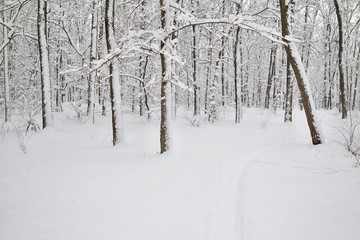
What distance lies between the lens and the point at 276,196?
4.13 m

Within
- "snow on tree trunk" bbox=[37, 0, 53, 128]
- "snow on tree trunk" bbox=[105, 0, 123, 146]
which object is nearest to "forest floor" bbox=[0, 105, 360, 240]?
"snow on tree trunk" bbox=[105, 0, 123, 146]

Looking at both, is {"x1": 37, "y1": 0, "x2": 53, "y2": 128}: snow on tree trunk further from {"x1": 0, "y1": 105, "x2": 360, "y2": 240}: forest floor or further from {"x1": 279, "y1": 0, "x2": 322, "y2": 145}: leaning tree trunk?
{"x1": 279, "y1": 0, "x2": 322, "y2": 145}: leaning tree trunk

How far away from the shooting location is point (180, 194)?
13.9ft

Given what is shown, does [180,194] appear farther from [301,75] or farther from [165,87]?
[301,75]

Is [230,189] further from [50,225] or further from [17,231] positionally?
[17,231]

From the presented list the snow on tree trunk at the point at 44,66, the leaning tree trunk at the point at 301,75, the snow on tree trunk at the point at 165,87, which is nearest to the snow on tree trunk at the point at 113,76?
the snow on tree trunk at the point at 165,87

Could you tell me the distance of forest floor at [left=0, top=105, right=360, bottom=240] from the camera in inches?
119

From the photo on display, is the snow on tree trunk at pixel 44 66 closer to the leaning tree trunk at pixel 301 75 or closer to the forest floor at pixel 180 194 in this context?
the forest floor at pixel 180 194

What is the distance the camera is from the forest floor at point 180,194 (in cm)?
302

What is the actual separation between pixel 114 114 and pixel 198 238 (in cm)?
631

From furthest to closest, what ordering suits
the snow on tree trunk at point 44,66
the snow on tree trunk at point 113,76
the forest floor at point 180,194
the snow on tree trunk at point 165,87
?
the snow on tree trunk at point 44,66, the snow on tree trunk at point 113,76, the snow on tree trunk at point 165,87, the forest floor at point 180,194

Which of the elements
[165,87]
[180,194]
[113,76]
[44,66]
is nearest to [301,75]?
[165,87]

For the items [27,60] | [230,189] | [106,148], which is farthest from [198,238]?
[27,60]

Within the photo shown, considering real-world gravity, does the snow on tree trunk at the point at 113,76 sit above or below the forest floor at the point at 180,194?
above
